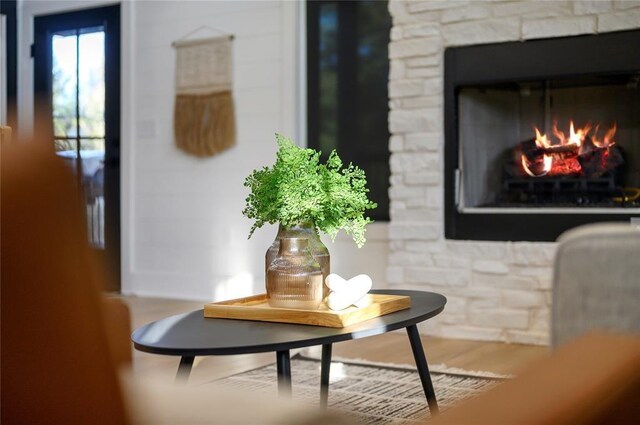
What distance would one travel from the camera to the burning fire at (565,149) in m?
3.76

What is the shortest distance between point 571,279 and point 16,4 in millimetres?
5971

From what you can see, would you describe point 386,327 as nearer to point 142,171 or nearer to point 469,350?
point 469,350

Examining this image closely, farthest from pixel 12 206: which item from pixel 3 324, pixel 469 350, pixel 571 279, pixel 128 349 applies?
pixel 469 350

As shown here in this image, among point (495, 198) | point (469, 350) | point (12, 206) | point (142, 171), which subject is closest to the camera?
point (12, 206)

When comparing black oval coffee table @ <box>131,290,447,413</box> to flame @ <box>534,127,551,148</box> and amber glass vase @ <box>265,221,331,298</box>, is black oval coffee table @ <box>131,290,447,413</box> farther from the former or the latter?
flame @ <box>534,127,551,148</box>

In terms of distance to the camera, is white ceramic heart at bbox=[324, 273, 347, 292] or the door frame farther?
the door frame

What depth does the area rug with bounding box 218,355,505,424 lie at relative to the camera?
8.45 feet

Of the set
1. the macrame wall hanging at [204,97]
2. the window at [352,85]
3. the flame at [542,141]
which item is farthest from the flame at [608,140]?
the macrame wall hanging at [204,97]

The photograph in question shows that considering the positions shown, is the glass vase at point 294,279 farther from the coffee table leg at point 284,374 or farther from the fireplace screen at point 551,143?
the fireplace screen at point 551,143

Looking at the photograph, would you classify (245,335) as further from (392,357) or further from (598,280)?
(392,357)

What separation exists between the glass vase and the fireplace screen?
6.75ft

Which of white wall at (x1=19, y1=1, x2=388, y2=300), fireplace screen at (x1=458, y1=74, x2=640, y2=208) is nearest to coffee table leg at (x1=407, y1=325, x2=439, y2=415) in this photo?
fireplace screen at (x1=458, y1=74, x2=640, y2=208)

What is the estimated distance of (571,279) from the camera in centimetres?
94

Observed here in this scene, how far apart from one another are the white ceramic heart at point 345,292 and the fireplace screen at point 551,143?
6.56 feet
